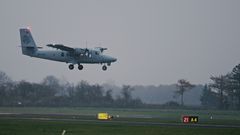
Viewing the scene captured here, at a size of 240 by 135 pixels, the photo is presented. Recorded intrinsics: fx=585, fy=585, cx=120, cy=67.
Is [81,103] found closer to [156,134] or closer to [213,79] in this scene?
[213,79]

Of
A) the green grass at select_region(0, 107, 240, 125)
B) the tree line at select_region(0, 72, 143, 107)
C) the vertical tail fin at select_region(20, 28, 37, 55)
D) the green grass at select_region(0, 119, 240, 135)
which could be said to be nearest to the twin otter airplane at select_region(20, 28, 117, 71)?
the vertical tail fin at select_region(20, 28, 37, 55)

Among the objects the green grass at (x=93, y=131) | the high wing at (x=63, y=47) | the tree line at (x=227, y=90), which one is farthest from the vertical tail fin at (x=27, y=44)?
the tree line at (x=227, y=90)

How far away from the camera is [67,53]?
84625 mm

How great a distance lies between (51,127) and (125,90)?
115678 millimetres

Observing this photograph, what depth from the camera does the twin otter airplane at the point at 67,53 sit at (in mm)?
82938

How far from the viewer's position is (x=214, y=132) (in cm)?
5709

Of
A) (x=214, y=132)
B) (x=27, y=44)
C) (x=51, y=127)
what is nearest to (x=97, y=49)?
(x=27, y=44)

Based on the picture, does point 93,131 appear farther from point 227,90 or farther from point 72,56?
point 227,90

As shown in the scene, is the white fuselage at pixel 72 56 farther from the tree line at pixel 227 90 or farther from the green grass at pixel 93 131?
the tree line at pixel 227 90

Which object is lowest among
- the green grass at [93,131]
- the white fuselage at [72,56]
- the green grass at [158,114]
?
the green grass at [93,131]

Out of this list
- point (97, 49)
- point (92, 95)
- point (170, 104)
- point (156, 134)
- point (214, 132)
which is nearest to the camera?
point (156, 134)

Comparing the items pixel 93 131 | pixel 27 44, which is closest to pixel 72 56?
pixel 27 44

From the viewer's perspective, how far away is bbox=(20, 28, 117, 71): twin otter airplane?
82938 millimetres

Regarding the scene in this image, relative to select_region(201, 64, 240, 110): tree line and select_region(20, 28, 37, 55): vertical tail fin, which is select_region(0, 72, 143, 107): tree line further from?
select_region(20, 28, 37, 55): vertical tail fin
